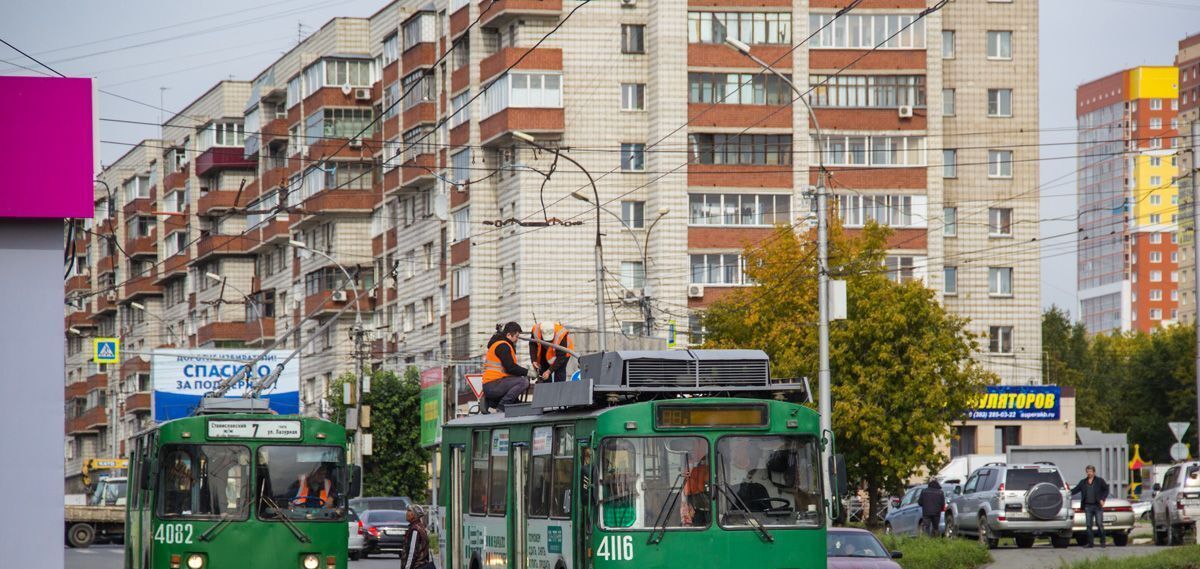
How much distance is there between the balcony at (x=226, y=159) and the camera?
92188mm

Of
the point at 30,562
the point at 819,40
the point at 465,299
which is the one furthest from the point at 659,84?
the point at 30,562

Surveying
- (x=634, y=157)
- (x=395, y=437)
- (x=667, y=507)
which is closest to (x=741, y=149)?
(x=634, y=157)

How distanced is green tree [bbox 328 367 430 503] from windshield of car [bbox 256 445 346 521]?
45359mm

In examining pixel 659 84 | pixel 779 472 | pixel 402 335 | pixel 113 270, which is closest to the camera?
pixel 779 472

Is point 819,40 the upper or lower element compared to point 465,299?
upper

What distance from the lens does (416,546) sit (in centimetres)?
2147

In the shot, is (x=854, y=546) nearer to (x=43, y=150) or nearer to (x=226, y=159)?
(x=43, y=150)

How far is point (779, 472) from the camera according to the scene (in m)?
16.6

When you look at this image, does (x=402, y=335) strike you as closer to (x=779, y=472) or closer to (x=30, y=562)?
(x=779, y=472)

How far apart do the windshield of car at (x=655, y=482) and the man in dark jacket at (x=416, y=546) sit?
221 inches

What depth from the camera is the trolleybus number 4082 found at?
1600cm

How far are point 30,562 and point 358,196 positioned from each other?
6979cm

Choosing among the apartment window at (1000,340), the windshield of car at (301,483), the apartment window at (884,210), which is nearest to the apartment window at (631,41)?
the apartment window at (884,210)

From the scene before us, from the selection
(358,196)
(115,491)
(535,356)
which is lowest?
(115,491)
